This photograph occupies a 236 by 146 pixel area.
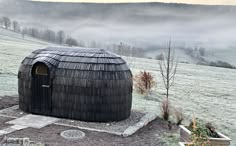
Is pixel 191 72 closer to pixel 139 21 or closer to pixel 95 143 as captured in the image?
pixel 139 21

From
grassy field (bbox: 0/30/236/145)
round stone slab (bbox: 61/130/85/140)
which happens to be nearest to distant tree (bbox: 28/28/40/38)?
grassy field (bbox: 0/30/236/145)

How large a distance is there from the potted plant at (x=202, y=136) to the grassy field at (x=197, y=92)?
3450 millimetres

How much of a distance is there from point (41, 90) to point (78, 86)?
195cm

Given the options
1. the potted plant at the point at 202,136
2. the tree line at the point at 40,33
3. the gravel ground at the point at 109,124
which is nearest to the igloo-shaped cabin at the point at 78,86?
the gravel ground at the point at 109,124

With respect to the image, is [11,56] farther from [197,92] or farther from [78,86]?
[78,86]

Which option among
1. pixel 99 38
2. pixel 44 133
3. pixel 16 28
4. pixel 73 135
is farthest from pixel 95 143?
pixel 16 28

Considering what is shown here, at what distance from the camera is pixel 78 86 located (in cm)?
1220

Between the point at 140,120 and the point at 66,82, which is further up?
the point at 66,82

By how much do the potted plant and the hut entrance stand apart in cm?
655

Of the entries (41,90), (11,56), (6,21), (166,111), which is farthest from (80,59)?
(6,21)

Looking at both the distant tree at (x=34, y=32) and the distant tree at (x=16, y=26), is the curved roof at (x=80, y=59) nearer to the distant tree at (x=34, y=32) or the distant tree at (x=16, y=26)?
the distant tree at (x=34, y=32)

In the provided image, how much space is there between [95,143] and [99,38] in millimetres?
27854

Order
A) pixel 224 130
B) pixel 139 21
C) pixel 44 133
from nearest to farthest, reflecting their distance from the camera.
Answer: pixel 44 133, pixel 224 130, pixel 139 21

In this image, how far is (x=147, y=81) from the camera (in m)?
20.3
